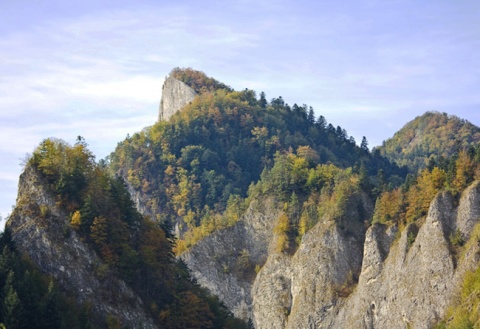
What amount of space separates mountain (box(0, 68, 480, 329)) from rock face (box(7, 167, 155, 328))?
5.2 inches

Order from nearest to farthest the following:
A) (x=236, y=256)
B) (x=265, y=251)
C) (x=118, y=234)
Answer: (x=118, y=234) → (x=265, y=251) → (x=236, y=256)

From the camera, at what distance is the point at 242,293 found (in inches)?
6727

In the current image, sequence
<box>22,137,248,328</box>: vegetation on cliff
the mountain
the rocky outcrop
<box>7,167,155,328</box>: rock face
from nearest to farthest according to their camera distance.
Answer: <box>7,167,155,328</box>: rock face, the mountain, <box>22,137,248,328</box>: vegetation on cliff, the rocky outcrop

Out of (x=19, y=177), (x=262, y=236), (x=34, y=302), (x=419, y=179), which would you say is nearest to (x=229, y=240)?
(x=262, y=236)

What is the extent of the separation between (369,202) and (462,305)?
1371 inches

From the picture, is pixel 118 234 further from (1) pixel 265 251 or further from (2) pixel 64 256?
(1) pixel 265 251

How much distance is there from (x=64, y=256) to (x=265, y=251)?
6689cm

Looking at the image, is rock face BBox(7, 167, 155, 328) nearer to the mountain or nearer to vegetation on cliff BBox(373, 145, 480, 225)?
the mountain

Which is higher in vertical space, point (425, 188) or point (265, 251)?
point (425, 188)

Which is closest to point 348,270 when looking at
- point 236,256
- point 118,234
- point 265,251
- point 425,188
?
point 425,188

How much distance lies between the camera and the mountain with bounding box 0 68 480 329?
11256 centimetres

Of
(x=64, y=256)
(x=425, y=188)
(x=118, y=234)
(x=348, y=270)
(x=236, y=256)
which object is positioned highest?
(x=425, y=188)

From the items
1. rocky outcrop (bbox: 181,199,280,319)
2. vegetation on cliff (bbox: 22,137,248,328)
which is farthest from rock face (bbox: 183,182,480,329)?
vegetation on cliff (bbox: 22,137,248,328)

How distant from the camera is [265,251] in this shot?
175750 mm
